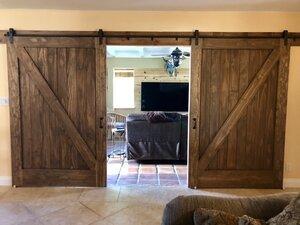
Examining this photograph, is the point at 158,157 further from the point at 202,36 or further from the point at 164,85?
the point at 164,85

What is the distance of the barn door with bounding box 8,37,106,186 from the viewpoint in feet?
12.4

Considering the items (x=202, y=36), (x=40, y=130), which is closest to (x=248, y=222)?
(x=202, y=36)

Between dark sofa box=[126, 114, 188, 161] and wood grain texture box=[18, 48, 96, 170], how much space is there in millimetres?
1550

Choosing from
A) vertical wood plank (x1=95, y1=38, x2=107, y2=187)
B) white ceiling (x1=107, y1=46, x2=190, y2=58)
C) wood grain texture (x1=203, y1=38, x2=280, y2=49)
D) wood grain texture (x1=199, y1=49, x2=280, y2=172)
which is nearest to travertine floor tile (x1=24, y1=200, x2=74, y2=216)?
vertical wood plank (x1=95, y1=38, x2=107, y2=187)

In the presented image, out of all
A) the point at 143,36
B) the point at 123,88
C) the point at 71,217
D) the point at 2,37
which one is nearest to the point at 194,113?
the point at 143,36

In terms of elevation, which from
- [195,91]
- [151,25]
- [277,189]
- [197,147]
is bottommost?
[277,189]

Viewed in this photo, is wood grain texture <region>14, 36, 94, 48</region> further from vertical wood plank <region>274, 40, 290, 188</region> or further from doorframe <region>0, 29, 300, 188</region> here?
vertical wood plank <region>274, 40, 290, 188</region>

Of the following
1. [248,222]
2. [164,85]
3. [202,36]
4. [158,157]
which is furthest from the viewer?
[164,85]

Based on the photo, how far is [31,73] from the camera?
12.5 feet

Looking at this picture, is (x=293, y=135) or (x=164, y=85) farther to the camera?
(x=164, y=85)

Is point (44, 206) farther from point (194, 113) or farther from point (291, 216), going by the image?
point (291, 216)

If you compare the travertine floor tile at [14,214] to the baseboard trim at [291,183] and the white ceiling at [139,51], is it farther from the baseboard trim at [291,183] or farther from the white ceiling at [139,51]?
the white ceiling at [139,51]

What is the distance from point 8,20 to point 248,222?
3.77 metres

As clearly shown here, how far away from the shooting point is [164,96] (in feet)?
27.4
